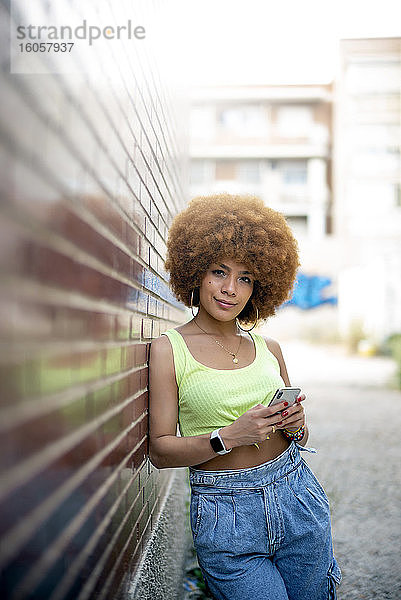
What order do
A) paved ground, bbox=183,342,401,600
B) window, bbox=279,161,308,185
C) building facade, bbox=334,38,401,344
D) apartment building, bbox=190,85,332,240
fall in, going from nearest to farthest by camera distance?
1. paved ground, bbox=183,342,401,600
2. building facade, bbox=334,38,401,344
3. apartment building, bbox=190,85,332,240
4. window, bbox=279,161,308,185

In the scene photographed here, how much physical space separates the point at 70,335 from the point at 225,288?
1.30 m

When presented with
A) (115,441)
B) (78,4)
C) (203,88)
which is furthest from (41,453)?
(203,88)

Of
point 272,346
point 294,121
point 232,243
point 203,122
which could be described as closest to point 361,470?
point 272,346

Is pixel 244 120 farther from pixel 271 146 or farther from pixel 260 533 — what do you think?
pixel 260 533

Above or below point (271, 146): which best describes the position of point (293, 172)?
below

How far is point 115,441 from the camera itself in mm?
1789

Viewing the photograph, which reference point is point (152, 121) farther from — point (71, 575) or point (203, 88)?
point (203, 88)

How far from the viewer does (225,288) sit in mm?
2555

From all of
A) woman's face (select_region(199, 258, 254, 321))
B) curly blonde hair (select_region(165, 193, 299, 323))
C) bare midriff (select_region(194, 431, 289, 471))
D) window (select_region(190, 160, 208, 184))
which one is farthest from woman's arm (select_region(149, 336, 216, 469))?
window (select_region(190, 160, 208, 184))

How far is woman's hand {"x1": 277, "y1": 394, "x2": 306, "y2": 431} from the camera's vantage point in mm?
2332

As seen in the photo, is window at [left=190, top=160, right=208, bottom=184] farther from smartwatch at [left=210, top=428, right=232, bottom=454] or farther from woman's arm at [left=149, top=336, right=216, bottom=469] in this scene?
smartwatch at [left=210, top=428, right=232, bottom=454]

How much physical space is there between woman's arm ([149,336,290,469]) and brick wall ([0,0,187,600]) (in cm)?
8

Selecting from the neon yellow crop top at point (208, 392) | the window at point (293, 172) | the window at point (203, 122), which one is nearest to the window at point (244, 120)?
the window at point (203, 122)

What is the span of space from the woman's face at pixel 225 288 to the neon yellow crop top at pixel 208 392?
17 cm
